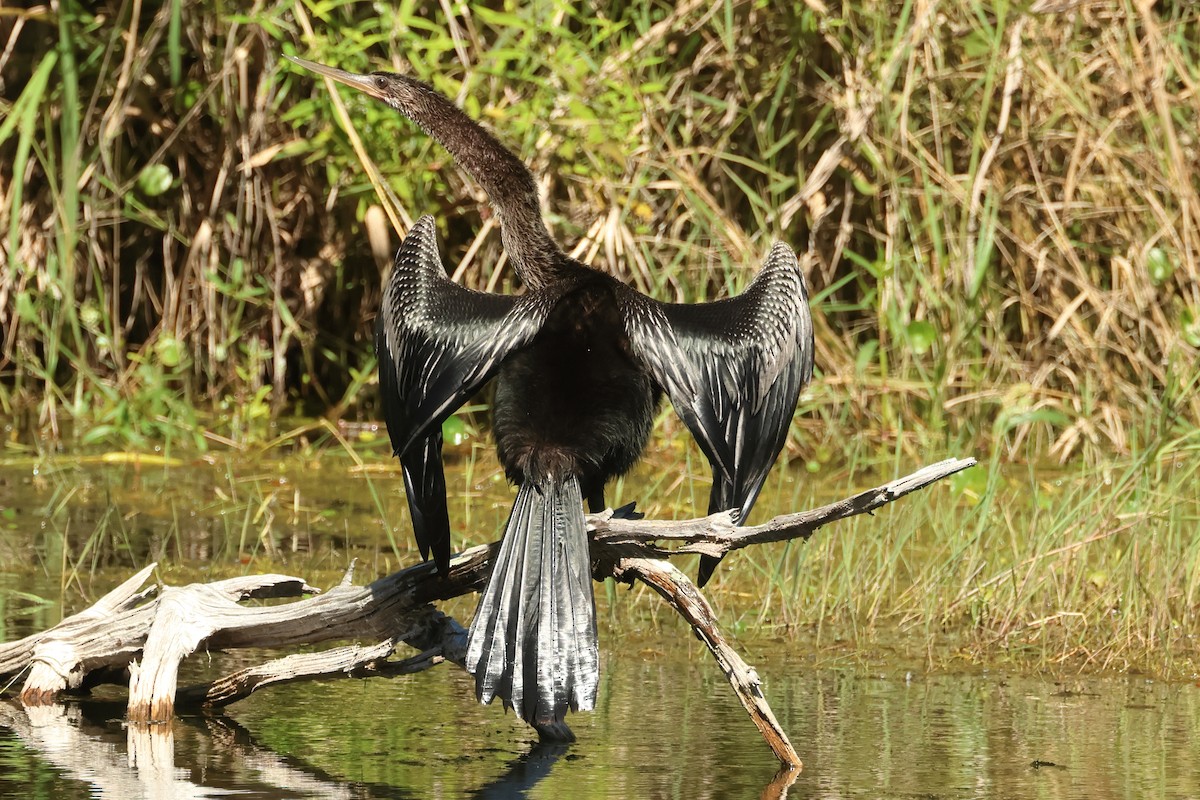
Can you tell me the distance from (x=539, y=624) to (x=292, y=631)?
2.39 feet

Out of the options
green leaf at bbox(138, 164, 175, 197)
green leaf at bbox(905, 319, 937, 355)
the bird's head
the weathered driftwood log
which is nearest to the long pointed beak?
the bird's head

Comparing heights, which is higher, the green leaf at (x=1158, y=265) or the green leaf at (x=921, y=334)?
the green leaf at (x=1158, y=265)

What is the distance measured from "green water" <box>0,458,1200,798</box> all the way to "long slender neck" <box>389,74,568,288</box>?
1.07 m

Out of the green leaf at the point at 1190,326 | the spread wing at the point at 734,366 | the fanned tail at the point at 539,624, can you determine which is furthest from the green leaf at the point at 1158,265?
the fanned tail at the point at 539,624

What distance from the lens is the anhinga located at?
3.38 meters

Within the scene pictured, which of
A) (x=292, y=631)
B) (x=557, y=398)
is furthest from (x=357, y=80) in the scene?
(x=292, y=631)

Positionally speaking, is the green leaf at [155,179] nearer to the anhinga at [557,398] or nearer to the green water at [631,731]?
the green water at [631,731]

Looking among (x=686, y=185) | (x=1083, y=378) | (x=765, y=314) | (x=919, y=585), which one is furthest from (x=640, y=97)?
(x=765, y=314)

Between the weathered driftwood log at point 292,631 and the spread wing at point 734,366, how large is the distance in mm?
232

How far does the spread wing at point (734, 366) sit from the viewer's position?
3697 mm

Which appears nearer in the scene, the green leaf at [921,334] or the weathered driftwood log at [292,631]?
the weathered driftwood log at [292,631]

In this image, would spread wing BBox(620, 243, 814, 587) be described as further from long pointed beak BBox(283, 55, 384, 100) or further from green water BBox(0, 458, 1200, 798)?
long pointed beak BBox(283, 55, 384, 100)

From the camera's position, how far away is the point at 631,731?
383cm

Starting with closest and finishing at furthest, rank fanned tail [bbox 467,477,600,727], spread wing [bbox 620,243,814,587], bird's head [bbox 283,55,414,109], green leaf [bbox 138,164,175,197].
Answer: fanned tail [bbox 467,477,600,727] < spread wing [bbox 620,243,814,587] < bird's head [bbox 283,55,414,109] < green leaf [bbox 138,164,175,197]
